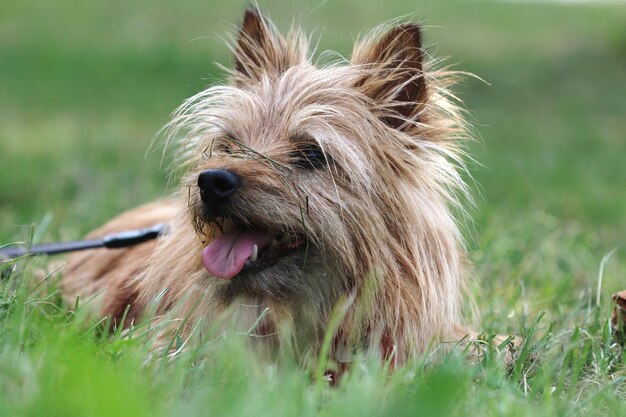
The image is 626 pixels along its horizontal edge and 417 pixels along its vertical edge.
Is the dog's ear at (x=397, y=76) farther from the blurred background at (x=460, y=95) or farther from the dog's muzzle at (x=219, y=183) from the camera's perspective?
the dog's muzzle at (x=219, y=183)

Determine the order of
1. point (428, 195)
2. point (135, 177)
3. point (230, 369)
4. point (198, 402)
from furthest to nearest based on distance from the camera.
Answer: point (135, 177)
point (428, 195)
point (230, 369)
point (198, 402)

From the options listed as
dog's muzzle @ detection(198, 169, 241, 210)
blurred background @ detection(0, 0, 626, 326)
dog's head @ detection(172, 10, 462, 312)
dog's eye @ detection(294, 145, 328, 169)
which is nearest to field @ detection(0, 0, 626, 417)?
blurred background @ detection(0, 0, 626, 326)

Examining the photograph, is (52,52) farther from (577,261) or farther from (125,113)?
(577,261)

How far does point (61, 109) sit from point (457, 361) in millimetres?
11352

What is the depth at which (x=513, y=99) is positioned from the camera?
17.1 meters

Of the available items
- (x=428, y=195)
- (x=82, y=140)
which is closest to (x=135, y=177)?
(x=82, y=140)

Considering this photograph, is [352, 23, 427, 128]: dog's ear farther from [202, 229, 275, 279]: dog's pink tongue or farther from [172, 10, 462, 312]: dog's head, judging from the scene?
[202, 229, 275, 279]: dog's pink tongue

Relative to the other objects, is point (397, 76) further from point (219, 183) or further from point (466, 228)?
point (219, 183)

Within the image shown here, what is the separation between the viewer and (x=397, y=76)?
347 cm

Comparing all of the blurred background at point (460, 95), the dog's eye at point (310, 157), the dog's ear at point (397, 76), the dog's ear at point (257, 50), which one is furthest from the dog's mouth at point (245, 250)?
the blurred background at point (460, 95)

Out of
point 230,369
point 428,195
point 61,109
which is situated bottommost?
point 61,109

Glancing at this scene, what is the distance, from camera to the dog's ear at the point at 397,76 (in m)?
3.46

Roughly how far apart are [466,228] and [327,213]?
0.81m

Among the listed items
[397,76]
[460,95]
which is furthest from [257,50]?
[460,95]
